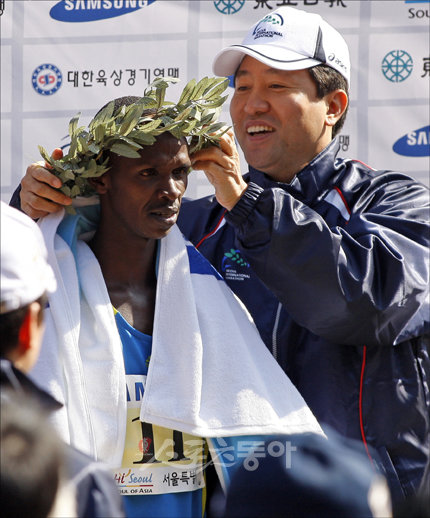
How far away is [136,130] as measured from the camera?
2.00 m

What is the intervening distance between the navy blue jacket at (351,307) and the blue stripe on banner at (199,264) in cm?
10

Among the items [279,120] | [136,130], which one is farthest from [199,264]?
[279,120]

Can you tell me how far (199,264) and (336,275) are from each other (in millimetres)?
334

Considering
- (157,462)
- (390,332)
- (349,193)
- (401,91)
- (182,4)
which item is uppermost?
(182,4)

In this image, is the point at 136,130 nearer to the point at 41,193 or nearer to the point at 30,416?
the point at 41,193

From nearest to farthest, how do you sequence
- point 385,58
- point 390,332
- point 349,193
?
1. point 390,332
2. point 349,193
3. point 385,58

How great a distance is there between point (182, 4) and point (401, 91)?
847 millimetres

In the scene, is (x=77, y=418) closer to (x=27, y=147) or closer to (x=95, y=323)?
(x=95, y=323)

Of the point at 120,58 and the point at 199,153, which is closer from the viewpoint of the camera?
the point at 199,153

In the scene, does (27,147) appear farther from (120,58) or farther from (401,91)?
(401,91)

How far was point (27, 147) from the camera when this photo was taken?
329 cm

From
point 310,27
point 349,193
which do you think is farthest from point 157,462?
point 310,27

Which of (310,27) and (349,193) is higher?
(310,27)

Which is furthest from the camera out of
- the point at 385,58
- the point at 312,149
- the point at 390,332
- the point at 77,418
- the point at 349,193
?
the point at 385,58
